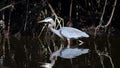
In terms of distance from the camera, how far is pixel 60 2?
1520 centimetres

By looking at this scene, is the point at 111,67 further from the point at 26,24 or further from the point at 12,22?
the point at 12,22

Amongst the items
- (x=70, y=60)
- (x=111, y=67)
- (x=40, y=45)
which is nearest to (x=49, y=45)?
(x=40, y=45)

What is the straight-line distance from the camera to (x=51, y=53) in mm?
10734

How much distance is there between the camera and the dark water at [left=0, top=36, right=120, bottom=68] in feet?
29.9

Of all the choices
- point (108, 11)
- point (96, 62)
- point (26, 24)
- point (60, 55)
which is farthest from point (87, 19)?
point (96, 62)

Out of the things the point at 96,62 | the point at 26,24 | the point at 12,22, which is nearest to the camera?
the point at 96,62

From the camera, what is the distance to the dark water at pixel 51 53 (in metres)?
9.13

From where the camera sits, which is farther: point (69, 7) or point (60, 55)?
point (69, 7)

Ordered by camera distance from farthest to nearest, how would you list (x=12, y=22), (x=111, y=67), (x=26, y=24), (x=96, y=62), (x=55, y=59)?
(x=12, y=22) < (x=26, y=24) < (x=55, y=59) < (x=96, y=62) < (x=111, y=67)

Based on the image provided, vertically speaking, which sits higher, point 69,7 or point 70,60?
point 69,7

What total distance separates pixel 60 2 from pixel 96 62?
248 inches

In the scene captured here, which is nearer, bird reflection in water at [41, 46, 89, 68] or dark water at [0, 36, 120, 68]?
dark water at [0, 36, 120, 68]

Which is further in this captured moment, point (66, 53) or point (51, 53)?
point (51, 53)

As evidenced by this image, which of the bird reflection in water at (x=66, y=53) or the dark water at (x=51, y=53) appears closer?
the dark water at (x=51, y=53)
